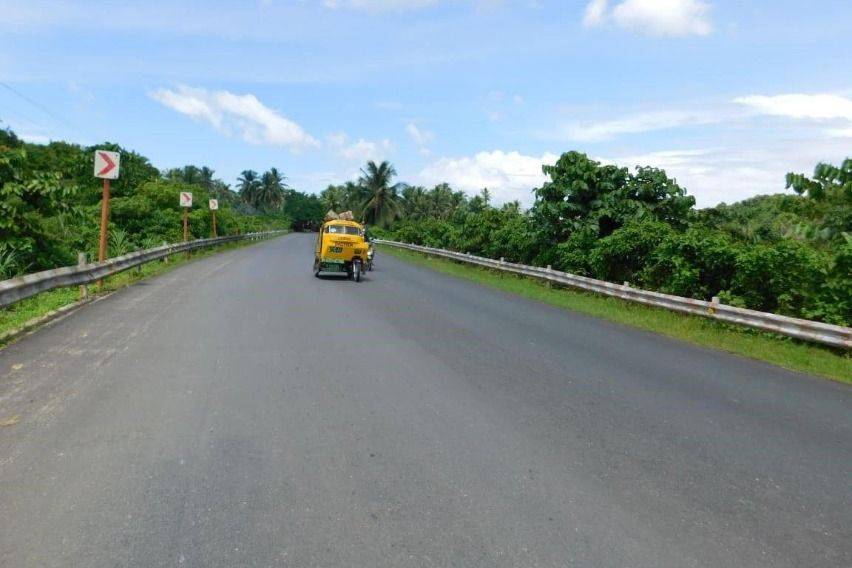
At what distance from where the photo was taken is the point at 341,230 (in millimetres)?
22125

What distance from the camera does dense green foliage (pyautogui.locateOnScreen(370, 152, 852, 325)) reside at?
35.1 feet

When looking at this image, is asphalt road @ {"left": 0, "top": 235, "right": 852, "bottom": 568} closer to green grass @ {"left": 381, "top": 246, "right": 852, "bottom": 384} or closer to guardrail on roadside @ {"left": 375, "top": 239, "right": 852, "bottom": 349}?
green grass @ {"left": 381, "top": 246, "right": 852, "bottom": 384}

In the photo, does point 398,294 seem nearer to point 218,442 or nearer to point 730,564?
point 218,442

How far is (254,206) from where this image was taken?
412ft

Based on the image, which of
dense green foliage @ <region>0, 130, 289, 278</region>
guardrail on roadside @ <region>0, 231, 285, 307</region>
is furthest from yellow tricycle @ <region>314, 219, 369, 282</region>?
dense green foliage @ <region>0, 130, 289, 278</region>

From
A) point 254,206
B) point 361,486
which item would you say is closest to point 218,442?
point 361,486

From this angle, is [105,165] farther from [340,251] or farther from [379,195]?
[379,195]

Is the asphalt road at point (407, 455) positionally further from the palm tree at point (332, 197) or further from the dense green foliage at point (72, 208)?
the palm tree at point (332, 197)

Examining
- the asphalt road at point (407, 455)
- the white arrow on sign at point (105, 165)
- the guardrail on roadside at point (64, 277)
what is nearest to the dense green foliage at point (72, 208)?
Result: the white arrow on sign at point (105, 165)

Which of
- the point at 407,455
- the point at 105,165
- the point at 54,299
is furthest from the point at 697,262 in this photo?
the point at 54,299

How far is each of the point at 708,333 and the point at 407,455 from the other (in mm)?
9502

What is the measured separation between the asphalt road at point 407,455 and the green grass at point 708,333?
112 cm

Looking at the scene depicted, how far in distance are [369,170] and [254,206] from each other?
5313 centimetres

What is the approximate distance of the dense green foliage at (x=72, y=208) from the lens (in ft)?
46.8
